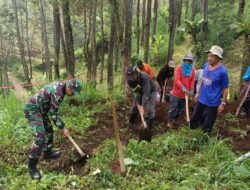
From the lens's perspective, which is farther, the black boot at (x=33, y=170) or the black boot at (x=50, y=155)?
the black boot at (x=50, y=155)

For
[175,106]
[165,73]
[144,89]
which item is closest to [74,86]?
[144,89]

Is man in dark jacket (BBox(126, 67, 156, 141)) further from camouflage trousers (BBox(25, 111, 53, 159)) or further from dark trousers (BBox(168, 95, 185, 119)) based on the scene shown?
camouflage trousers (BBox(25, 111, 53, 159))

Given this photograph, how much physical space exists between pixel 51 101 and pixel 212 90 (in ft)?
9.13

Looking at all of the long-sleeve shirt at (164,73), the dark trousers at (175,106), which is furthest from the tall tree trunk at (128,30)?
the dark trousers at (175,106)

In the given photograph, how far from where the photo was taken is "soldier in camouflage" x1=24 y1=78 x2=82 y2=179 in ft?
16.1

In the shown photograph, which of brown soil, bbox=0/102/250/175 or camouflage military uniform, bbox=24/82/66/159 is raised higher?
camouflage military uniform, bbox=24/82/66/159

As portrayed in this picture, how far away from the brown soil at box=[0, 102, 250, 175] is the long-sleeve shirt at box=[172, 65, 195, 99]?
825 mm

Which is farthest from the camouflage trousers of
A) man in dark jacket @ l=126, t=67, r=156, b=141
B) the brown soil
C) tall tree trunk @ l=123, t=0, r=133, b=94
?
tall tree trunk @ l=123, t=0, r=133, b=94

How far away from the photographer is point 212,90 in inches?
217

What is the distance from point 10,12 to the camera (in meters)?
35.8

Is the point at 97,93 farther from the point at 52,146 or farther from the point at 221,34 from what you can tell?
the point at 221,34

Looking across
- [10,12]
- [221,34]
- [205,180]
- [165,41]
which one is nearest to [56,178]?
[205,180]

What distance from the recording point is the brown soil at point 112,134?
5488 mm

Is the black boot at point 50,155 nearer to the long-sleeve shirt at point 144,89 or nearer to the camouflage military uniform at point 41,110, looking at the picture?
the camouflage military uniform at point 41,110
